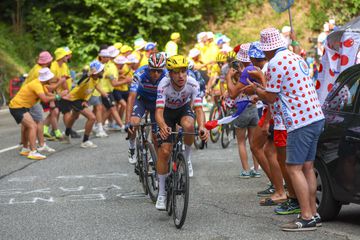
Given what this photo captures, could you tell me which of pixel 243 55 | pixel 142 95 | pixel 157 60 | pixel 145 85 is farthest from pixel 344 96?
pixel 142 95

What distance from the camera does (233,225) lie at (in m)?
9.03

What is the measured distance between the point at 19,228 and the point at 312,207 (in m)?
2.95

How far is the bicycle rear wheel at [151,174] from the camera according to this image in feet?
34.8

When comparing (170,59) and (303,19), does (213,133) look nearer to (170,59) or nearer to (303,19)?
(170,59)

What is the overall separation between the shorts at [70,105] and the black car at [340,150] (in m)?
9.33

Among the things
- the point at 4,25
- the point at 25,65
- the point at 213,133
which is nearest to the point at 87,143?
the point at 213,133

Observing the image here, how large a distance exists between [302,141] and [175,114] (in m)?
1.94

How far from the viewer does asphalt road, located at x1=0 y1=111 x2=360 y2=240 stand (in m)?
8.75

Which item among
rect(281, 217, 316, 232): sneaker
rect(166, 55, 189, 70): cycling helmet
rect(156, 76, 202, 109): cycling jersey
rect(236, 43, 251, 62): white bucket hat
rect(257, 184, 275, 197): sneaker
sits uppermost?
rect(236, 43, 251, 62): white bucket hat

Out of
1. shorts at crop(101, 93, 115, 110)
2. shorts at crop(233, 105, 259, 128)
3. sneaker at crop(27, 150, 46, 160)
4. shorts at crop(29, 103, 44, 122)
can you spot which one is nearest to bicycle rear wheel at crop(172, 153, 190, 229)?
shorts at crop(233, 105, 259, 128)

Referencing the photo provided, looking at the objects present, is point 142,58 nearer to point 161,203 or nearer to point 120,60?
point 120,60

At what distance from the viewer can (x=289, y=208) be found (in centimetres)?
959

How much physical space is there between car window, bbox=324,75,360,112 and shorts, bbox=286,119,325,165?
0.39 meters

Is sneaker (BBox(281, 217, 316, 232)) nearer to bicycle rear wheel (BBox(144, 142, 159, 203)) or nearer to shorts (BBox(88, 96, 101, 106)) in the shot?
bicycle rear wheel (BBox(144, 142, 159, 203))
